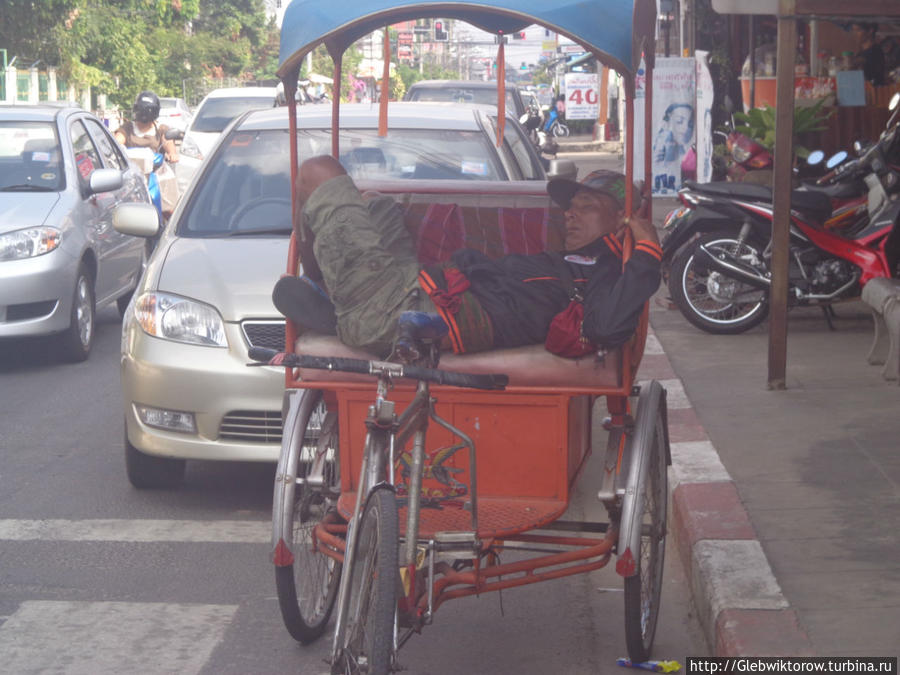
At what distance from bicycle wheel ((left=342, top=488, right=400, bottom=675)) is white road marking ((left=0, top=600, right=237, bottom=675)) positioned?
97 cm

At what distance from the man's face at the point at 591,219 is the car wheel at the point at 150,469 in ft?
7.96

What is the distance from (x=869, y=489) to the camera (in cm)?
524

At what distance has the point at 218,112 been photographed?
65.0 ft

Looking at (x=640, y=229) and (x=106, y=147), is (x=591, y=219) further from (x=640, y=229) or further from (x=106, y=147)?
(x=106, y=147)

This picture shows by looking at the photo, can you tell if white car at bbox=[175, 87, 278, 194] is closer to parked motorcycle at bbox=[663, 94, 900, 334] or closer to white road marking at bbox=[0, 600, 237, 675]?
parked motorcycle at bbox=[663, 94, 900, 334]

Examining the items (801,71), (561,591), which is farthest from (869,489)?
(801,71)

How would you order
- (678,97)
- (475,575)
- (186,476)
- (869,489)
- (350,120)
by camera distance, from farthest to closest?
1. (678,97)
2. (350,120)
3. (186,476)
4. (869,489)
5. (475,575)

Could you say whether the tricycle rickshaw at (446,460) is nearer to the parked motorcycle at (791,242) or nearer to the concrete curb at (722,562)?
the concrete curb at (722,562)

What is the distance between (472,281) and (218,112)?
1643 cm

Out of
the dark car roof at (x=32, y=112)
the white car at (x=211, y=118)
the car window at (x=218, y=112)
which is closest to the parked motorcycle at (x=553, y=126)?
the white car at (x=211, y=118)

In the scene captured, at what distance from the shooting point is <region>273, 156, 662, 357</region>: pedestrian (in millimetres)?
3848

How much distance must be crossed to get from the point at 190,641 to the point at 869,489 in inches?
108

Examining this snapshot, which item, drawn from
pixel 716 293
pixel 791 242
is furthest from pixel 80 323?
pixel 791 242

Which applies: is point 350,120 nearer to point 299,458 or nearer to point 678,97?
point 299,458
